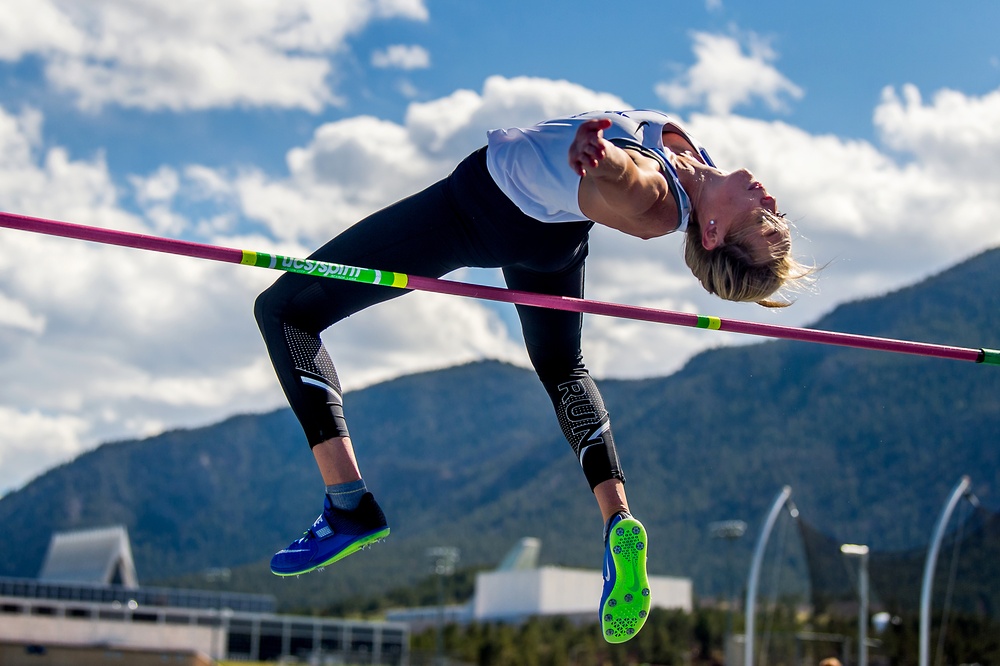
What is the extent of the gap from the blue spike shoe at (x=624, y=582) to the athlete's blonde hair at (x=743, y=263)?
0.85m

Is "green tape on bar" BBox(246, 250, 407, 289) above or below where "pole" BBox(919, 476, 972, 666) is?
above

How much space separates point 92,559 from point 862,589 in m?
87.3

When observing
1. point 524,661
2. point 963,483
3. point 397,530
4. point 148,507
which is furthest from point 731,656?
point 148,507

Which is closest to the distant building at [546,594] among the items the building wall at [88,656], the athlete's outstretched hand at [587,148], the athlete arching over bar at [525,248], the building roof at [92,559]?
the building wall at [88,656]

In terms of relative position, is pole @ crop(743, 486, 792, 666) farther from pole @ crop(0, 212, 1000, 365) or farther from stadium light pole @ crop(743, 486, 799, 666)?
pole @ crop(0, 212, 1000, 365)

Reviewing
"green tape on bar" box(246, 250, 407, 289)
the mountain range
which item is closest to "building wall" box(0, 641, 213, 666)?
"green tape on bar" box(246, 250, 407, 289)

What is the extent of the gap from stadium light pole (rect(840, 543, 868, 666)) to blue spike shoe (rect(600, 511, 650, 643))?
45.5 ft

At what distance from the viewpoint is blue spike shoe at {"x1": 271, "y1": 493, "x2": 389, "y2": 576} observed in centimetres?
382

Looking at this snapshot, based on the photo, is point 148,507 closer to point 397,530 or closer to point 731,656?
point 397,530

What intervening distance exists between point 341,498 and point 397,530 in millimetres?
159866

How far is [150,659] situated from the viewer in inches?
1940

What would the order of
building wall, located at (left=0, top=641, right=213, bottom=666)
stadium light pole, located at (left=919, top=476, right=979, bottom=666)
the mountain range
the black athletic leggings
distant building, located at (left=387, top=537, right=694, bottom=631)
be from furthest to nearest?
1. the mountain range
2. distant building, located at (left=387, top=537, right=694, bottom=631)
3. building wall, located at (left=0, top=641, right=213, bottom=666)
4. stadium light pole, located at (left=919, top=476, right=979, bottom=666)
5. the black athletic leggings

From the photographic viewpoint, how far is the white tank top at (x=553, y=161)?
3527 millimetres

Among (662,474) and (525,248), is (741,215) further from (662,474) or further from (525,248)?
(662,474)
